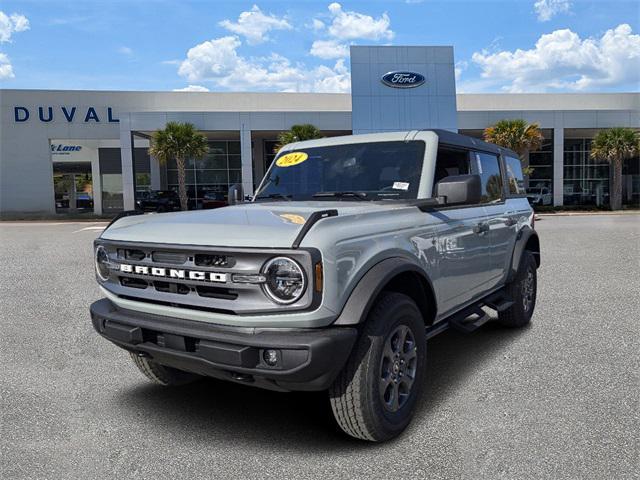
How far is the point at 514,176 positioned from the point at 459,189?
9.34 feet

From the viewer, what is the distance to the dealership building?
31047mm

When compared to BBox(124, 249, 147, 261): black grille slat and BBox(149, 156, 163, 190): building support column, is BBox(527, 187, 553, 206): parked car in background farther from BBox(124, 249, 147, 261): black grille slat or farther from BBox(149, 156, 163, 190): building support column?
BBox(124, 249, 147, 261): black grille slat

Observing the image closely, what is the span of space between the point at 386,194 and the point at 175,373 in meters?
2.16

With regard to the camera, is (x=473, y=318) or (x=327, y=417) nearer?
(x=327, y=417)

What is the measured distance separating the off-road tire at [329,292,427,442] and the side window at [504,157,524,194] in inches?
125

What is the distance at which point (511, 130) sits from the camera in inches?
1179

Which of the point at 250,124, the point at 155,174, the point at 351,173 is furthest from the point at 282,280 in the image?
the point at 155,174

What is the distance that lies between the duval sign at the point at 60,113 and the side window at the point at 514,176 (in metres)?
33.9

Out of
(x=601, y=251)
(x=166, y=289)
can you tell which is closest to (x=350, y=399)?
(x=166, y=289)

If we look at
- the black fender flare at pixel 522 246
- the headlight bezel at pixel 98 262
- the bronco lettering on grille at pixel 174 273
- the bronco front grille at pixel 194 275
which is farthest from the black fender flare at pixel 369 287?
the black fender flare at pixel 522 246

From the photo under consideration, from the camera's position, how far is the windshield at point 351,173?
3.91 metres

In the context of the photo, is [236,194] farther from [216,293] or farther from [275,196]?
[216,293]

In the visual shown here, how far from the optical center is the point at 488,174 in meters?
5.04

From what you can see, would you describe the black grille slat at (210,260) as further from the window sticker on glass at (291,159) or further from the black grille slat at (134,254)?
the window sticker on glass at (291,159)
